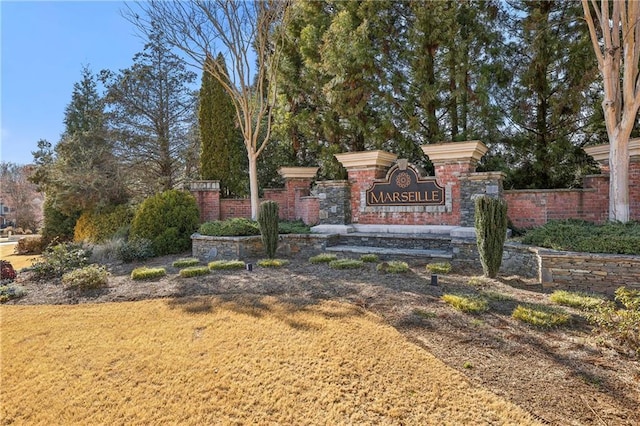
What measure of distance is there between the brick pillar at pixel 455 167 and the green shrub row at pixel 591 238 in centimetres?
173

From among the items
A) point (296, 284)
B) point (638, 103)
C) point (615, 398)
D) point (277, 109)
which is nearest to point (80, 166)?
point (277, 109)

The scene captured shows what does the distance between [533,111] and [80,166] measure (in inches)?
622

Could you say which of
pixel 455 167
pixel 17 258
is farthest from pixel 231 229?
pixel 17 258

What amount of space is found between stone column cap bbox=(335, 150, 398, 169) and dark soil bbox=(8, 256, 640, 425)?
3390 millimetres

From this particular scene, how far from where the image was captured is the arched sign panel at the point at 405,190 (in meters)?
8.62

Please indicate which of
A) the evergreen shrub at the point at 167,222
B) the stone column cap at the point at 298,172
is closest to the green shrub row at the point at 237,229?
the evergreen shrub at the point at 167,222

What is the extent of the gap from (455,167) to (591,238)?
10.8ft

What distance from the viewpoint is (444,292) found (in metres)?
5.22

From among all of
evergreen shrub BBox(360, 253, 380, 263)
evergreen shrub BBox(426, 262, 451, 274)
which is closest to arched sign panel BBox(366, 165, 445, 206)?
evergreen shrub BBox(360, 253, 380, 263)

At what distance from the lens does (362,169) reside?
9570 mm

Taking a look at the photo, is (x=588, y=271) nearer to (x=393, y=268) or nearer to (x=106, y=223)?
(x=393, y=268)

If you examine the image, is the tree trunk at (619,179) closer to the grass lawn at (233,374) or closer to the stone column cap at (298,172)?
the grass lawn at (233,374)

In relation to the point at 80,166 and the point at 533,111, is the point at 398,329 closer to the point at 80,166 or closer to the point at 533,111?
the point at 533,111

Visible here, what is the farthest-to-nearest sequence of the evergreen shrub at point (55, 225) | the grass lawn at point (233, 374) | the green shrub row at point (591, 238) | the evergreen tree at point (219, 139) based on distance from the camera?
1. the evergreen shrub at point (55, 225)
2. the evergreen tree at point (219, 139)
3. the green shrub row at point (591, 238)
4. the grass lawn at point (233, 374)
